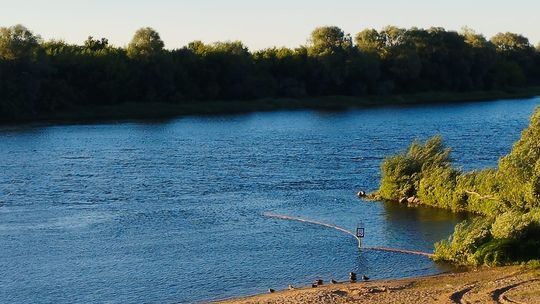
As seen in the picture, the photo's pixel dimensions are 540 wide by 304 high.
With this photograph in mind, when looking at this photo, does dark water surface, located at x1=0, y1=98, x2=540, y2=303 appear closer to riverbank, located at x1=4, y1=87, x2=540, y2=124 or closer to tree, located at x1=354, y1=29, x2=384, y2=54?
riverbank, located at x1=4, y1=87, x2=540, y2=124

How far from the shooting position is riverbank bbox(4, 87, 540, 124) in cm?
12125

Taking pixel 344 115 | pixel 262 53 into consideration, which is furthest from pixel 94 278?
pixel 262 53

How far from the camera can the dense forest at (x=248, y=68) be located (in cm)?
11612

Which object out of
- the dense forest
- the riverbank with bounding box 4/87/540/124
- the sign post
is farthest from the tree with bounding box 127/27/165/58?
the sign post

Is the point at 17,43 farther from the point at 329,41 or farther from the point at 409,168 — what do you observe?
the point at 409,168

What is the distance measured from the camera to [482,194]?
49.6 meters

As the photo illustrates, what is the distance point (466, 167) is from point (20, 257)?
37.2 m

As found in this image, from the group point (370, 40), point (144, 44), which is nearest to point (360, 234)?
point (144, 44)

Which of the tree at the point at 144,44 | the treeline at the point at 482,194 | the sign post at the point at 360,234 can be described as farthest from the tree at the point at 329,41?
the sign post at the point at 360,234

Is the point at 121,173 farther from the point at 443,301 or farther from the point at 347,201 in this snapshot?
the point at 443,301

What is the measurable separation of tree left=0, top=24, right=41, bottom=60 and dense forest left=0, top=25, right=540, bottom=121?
0.43ft

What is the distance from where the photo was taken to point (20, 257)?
4122 cm

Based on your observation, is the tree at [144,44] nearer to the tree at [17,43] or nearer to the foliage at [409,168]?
the tree at [17,43]

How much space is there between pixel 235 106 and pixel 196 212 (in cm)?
8533
